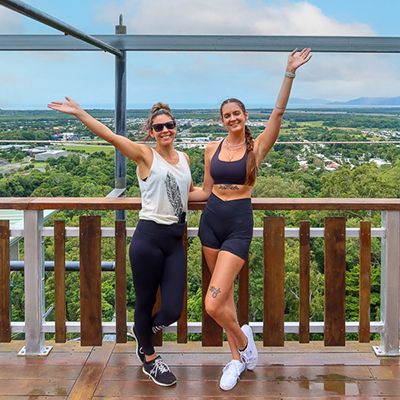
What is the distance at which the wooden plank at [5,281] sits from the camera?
2.77 metres

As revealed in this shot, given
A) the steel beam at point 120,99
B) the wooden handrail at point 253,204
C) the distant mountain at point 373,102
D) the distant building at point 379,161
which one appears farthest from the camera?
the distant mountain at point 373,102

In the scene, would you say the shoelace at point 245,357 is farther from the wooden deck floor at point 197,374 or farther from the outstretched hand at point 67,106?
the outstretched hand at point 67,106

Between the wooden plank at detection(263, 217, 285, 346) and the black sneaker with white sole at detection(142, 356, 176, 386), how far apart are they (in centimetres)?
62

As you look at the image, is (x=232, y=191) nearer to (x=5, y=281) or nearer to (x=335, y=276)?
(x=335, y=276)

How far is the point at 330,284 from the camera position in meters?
2.79

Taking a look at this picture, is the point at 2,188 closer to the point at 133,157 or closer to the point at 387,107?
the point at 133,157

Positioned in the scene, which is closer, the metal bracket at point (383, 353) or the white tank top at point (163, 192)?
the white tank top at point (163, 192)

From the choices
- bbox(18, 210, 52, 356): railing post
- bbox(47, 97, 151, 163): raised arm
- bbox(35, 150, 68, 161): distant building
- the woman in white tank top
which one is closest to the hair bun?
the woman in white tank top

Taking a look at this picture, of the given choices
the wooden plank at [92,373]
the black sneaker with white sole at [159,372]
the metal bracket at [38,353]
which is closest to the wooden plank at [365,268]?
the black sneaker with white sole at [159,372]

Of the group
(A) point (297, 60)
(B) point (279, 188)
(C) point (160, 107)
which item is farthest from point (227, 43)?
(C) point (160, 107)

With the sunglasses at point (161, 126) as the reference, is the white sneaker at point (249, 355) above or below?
below

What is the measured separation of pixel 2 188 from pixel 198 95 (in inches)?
85.7

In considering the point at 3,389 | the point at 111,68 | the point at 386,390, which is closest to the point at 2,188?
the point at 111,68

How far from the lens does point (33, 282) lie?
9.19 ft
